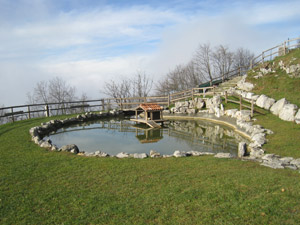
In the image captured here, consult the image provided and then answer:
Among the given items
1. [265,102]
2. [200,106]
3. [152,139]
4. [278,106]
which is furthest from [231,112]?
[152,139]

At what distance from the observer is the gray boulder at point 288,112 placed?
38.7ft

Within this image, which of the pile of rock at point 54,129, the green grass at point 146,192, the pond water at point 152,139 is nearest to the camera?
the green grass at point 146,192

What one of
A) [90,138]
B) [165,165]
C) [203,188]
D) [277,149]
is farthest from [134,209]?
[90,138]

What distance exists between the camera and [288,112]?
1206cm

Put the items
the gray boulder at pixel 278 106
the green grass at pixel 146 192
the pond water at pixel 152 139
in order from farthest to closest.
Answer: the gray boulder at pixel 278 106
the pond water at pixel 152 139
the green grass at pixel 146 192

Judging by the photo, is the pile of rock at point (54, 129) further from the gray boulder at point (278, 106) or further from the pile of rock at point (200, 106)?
the gray boulder at point (278, 106)

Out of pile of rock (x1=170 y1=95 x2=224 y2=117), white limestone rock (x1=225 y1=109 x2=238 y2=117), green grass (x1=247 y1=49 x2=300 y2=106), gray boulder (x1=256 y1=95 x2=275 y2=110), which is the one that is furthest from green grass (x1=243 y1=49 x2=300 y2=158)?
pile of rock (x1=170 y1=95 x2=224 y2=117)

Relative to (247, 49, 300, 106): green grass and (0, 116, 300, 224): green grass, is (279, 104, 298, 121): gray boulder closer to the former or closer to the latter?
(247, 49, 300, 106): green grass

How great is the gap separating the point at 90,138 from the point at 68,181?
669cm

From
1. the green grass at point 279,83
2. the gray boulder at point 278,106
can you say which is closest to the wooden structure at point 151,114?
the gray boulder at point 278,106

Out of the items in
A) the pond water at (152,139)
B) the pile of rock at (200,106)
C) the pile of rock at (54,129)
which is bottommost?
the pond water at (152,139)

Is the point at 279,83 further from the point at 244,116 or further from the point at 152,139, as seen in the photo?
the point at 152,139

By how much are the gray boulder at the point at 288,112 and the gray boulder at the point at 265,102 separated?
7.12 feet

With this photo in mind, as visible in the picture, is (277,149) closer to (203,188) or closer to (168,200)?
(203,188)
